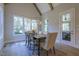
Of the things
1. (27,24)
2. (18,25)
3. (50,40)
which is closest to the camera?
(18,25)

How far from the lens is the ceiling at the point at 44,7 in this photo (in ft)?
8.52

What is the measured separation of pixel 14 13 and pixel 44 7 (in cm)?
72

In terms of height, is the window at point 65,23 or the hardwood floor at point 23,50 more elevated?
the window at point 65,23

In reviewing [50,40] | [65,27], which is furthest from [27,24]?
[65,27]

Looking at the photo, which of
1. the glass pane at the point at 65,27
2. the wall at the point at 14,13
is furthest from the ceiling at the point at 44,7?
the glass pane at the point at 65,27

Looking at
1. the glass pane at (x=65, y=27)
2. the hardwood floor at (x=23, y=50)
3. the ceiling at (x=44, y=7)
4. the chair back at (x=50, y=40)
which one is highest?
the ceiling at (x=44, y=7)

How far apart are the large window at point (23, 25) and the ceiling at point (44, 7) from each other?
308mm

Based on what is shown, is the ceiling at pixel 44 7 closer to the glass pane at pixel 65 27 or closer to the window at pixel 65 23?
the window at pixel 65 23

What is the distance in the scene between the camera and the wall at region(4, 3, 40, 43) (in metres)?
2.61

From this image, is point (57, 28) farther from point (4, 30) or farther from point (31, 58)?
point (4, 30)

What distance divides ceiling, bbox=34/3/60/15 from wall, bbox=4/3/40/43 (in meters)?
0.10

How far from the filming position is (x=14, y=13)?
274cm

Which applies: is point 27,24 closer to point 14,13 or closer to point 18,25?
point 18,25

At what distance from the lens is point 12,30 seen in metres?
2.70
